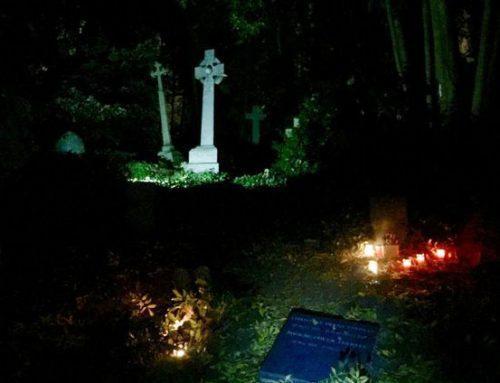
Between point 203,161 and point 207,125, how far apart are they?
108 cm

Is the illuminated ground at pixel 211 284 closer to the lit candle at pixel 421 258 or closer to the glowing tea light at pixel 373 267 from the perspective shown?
the glowing tea light at pixel 373 267

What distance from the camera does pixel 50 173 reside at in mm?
7301

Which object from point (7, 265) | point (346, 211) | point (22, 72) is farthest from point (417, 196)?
point (22, 72)

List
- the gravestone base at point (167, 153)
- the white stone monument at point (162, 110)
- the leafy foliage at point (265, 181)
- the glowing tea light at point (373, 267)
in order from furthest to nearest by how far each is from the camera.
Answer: the white stone monument at point (162, 110), the gravestone base at point (167, 153), the leafy foliage at point (265, 181), the glowing tea light at point (373, 267)

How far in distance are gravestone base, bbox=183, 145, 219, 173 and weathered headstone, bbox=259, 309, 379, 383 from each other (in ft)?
34.3

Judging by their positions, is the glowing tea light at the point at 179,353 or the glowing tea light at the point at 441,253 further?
the glowing tea light at the point at 441,253

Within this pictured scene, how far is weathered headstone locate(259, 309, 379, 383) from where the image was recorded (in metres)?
3.84

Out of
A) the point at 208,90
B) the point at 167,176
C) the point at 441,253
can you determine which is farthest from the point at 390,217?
the point at 208,90

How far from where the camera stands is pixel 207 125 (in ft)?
49.0

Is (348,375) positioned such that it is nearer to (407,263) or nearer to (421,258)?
(407,263)

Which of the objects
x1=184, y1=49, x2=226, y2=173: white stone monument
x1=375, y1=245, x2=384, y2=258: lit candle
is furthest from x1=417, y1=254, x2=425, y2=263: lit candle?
x1=184, y1=49, x2=226, y2=173: white stone monument

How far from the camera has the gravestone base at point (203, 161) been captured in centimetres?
1460

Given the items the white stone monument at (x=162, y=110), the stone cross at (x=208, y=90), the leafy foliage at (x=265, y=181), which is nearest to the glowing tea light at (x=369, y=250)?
the leafy foliage at (x=265, y=181)

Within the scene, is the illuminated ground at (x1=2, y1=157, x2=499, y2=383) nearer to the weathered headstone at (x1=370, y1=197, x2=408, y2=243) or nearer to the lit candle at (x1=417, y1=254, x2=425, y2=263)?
the lit candle at (x1=417, y1=254, x2=425, y2=263)
